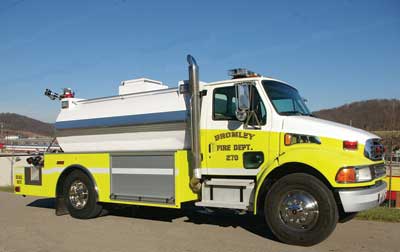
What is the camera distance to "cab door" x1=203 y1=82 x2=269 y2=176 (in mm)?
6992

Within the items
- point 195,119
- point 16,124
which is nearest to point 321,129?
point 195,119

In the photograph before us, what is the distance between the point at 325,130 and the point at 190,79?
8.33 feet

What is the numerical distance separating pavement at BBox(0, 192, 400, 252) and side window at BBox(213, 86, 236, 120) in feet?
6.69

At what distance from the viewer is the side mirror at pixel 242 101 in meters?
6.83

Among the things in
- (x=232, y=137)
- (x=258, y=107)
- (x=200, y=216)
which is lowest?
(x=200, y=216)

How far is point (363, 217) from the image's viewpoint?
27.3 ft

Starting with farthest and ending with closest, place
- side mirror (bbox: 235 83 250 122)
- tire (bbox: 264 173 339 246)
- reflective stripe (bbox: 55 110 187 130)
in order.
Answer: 1. reflective stripe (bbox: 55 110 187 130)
2. side mirror (bbox: 235 83 250 122)
3. tire (bbox: 264 173 339 246)

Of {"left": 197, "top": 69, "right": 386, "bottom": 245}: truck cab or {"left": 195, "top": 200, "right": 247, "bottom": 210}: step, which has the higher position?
{"left": 197, "top": 69, "right": 386, "bottom": 245}: truck cab

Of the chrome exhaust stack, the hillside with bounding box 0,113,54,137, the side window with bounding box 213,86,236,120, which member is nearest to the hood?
the side window with bounding box 213,86,236,120

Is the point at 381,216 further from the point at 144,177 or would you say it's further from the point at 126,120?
the point at 126,120

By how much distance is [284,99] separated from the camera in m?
7.43

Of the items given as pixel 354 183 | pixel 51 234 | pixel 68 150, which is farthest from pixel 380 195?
pixel 68 150

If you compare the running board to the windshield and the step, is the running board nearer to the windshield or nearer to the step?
the step

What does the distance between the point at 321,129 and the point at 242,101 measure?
4.33ft
